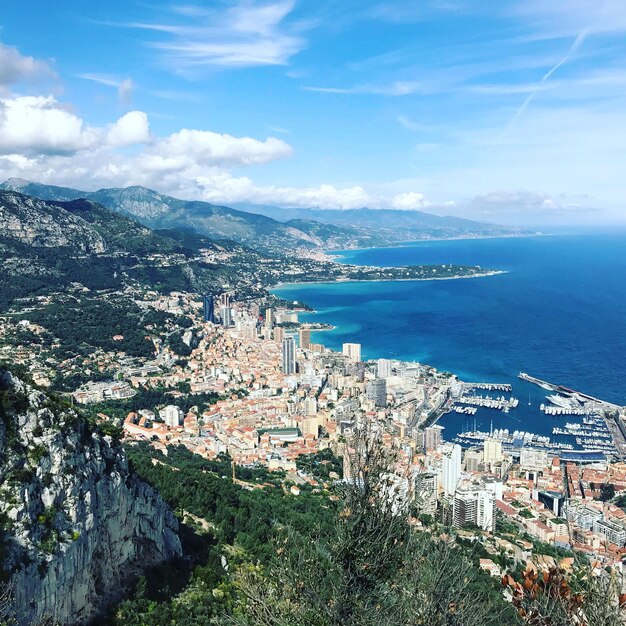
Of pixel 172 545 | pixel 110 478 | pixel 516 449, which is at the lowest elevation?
pixel 516 449

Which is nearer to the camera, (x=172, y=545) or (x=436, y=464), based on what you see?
(x=172, y=545)

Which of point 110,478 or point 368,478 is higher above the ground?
point 368,478

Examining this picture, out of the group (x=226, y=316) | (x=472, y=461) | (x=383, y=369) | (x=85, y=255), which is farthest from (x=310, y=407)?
(x=85, y=255)

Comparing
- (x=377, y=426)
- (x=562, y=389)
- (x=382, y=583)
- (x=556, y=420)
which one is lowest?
(x=556, y=420)

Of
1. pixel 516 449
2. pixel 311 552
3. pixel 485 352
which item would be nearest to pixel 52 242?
pixel 485 352

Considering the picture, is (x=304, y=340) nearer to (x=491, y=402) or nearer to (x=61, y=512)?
(x=491, y=402)

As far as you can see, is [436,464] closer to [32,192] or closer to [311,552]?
[311,552]

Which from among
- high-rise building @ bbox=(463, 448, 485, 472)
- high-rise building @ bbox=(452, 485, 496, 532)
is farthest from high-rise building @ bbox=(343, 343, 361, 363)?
high-rise building @ bbox=(452, 485, 496, 532)
